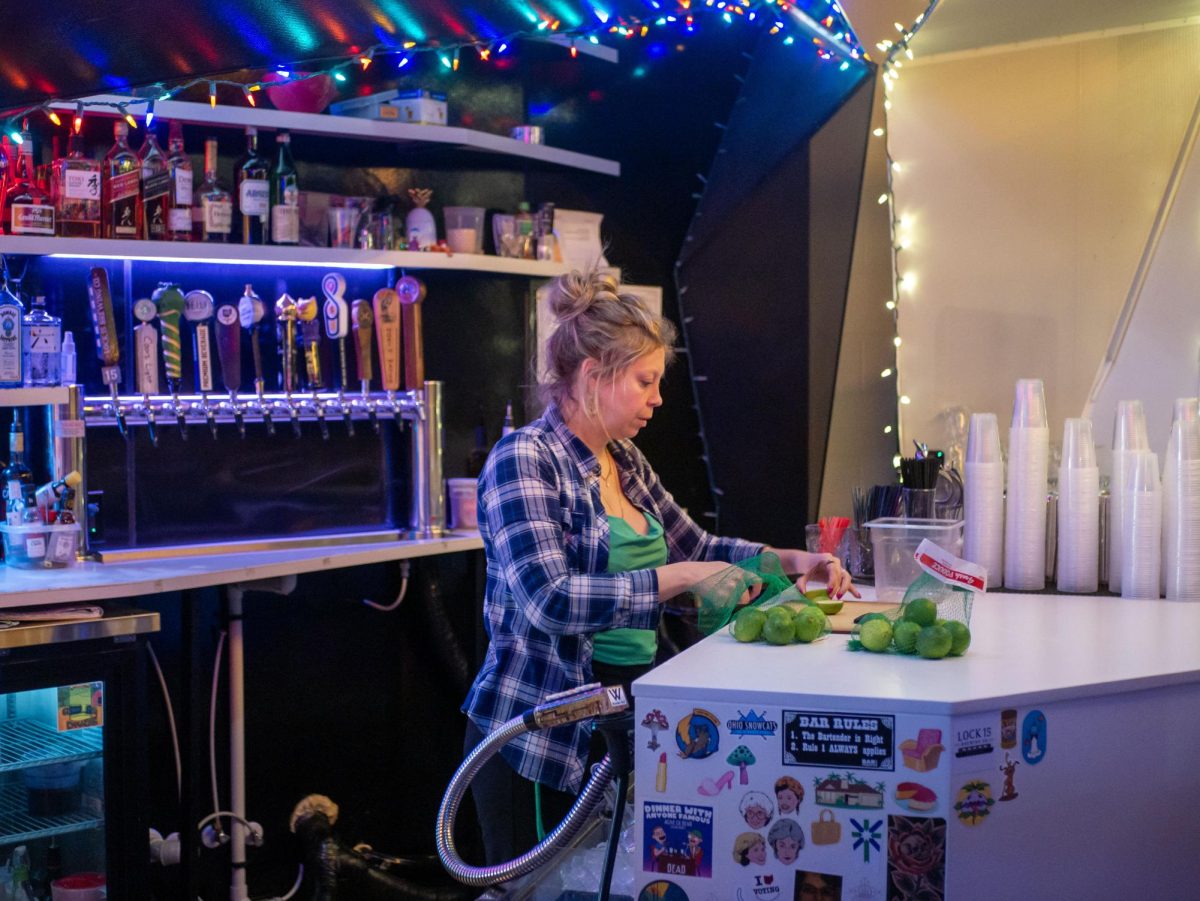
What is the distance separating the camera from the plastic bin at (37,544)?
10.8 feet

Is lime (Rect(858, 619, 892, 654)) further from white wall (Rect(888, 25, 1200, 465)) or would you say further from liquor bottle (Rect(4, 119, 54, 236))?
liquor bottle (Rect(4, 119, 54, 236))

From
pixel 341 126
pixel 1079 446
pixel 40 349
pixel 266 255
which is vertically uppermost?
pixel 341 126

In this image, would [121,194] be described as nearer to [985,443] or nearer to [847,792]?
[985,443]

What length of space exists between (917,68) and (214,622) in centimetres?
260

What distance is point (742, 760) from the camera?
174 centimetres

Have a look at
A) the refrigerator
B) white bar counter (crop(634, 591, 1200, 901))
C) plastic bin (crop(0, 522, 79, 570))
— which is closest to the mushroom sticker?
white bar counter (crop(634, 591, 1200, 901))

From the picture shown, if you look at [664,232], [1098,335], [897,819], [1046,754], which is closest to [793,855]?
[897,819]

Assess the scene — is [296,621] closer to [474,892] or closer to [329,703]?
[329,703]

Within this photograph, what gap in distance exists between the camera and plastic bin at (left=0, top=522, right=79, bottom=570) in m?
3.28

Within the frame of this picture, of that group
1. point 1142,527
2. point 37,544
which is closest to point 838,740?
point 1142,527

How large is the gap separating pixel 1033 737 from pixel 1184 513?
1.08 meters

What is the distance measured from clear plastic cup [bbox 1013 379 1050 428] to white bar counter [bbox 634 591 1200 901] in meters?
1.03

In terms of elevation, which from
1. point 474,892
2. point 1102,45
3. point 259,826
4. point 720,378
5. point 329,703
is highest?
point 1102,45

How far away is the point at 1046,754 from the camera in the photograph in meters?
1.79
